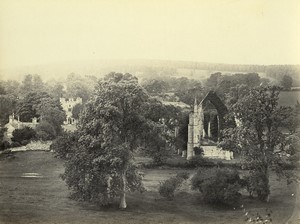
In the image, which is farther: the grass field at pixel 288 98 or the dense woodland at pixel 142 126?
the grass field at pixel 288 98

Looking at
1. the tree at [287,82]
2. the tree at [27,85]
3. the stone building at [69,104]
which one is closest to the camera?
the tree at [27,85]

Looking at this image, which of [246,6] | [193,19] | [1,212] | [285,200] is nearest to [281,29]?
[246,6]

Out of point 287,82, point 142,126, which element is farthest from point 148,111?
point 287,82

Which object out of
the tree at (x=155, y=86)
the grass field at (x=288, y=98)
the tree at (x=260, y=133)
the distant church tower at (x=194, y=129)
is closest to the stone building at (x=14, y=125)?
the tree at (x=155, y=86)

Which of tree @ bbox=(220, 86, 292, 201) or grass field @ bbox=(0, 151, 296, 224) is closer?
grass field @ bbox=(0, 151, 296, 224)

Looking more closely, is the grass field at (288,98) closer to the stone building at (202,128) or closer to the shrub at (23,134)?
the stone building at (202,128)

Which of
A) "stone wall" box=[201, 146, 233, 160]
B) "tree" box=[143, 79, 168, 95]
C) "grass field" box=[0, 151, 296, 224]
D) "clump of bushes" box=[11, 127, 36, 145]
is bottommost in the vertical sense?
"grass field" box=[0, 151, 296, 224]

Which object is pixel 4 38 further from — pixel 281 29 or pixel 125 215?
pixel 281 29

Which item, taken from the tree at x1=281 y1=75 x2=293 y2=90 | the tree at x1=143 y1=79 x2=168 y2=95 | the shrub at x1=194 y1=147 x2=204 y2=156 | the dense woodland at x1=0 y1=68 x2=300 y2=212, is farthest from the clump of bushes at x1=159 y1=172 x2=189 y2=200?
the tree at x1=281 y1=75 x2=293 y2=90

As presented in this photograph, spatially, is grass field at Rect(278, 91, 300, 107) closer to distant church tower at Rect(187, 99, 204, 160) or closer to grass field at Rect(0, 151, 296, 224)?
distant church tower at Rect(187, 99, 204, 160)
